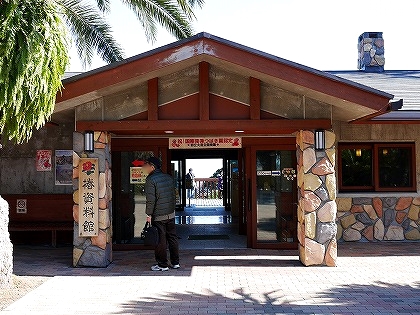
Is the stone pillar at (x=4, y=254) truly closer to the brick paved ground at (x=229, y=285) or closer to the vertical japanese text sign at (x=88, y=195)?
the brick paved ground at (x=229, y=285)

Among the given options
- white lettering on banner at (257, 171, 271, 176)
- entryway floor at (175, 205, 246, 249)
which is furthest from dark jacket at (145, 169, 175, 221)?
entryway floor at (175, 205, 246, 249)

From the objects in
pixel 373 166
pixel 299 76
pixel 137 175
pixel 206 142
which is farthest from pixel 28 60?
pixel 373 166

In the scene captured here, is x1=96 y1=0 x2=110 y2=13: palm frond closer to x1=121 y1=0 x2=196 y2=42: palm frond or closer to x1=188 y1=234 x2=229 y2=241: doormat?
x1=121 y1=0 x2=196 y2=42: palm frond

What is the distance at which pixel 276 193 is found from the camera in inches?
398

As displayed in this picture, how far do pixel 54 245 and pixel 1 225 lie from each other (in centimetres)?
412

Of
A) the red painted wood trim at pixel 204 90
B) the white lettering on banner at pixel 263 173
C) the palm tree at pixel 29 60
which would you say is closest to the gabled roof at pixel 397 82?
the white lettering on banner at pixel 263 173

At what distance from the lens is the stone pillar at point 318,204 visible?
8.50m

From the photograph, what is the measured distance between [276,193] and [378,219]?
8.35 feet

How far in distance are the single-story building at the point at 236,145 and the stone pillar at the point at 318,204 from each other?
17 mm

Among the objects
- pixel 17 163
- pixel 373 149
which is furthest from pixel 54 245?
pixel 373 149

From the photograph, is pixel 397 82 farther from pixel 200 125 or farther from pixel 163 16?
pixel 200 125

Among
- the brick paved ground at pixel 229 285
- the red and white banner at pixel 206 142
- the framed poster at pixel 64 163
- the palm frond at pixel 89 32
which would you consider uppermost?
the palm frond at pixel 89 32

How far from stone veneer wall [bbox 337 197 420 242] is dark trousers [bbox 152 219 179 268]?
427 cm

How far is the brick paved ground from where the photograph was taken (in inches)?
237
